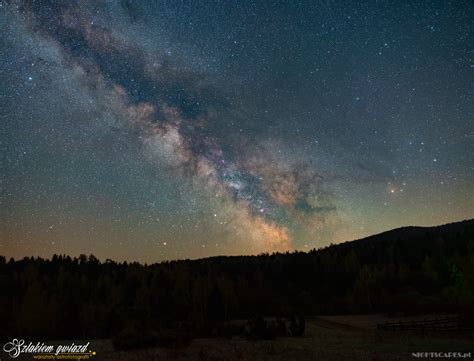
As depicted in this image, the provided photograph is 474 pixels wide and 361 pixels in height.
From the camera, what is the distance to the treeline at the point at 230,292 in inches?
2154

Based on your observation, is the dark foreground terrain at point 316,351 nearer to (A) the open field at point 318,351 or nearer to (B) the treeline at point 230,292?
(A) the open field at point 318,351

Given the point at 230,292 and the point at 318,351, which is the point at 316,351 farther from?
the point at 230,292

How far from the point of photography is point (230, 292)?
76.4 m

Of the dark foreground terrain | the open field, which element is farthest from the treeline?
the open field

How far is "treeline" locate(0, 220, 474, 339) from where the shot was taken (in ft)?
180

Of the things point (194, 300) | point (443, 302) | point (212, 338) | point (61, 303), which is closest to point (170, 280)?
point (194, 300)

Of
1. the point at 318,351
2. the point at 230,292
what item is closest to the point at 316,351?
the point at 318,351

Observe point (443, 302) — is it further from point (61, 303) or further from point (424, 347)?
point (61, 303)

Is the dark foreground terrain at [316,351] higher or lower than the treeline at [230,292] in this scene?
lower

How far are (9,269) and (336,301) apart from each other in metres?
114

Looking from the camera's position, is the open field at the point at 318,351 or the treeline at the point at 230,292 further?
the treeline at the point at 230,292

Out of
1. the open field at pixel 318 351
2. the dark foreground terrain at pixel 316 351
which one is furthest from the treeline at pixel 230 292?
the open field at pixel 318 351

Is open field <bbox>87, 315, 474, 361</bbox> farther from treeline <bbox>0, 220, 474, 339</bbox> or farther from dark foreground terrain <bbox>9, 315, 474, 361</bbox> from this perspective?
treeline <bbox>0, 220, 474, 339</bbox>

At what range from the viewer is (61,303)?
58.9 meters
